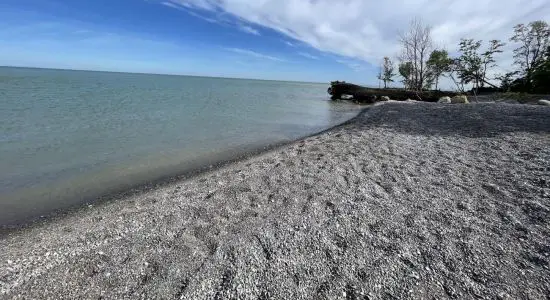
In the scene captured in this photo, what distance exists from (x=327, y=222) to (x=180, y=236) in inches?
93.1

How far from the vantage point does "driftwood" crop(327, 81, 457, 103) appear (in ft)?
106

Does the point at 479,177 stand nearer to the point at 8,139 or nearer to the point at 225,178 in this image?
the point at 225,178

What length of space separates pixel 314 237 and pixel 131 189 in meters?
5.26

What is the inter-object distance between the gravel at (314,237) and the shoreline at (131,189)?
22cm

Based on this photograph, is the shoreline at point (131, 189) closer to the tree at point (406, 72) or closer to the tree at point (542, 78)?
the tree at point (542, 78)

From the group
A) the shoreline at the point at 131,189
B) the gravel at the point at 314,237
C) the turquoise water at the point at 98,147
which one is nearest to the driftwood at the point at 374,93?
the turquoise water at the point at 98,147

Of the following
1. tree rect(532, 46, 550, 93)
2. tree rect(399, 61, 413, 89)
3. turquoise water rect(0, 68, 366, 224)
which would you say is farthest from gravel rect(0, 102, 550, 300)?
tree rect(399, 61, 413, 89)

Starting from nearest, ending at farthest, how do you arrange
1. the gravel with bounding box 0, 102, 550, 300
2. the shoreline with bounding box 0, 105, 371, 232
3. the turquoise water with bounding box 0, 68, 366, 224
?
1. the gravel with bounding box 0, 102, 550, 300
2. the shoreline with bounding box 0, 105, 371, 232
3. the turquoise water with bounding box 0, 68, 366, 224

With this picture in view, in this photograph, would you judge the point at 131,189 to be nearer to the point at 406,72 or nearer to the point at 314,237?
the point at 314,237

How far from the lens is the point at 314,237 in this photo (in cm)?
409

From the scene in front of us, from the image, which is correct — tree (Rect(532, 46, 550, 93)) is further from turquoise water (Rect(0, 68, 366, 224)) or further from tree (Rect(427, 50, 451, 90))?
turquoise water (Rect(0, 68, 366, 224))

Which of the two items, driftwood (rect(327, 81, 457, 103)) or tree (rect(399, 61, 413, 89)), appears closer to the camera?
driftwood (rect(327, 81, 457, 103))

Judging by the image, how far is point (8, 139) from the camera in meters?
10.8

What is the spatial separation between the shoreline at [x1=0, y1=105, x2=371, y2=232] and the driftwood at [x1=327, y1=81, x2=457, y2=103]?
28214 millimetres
